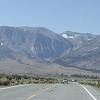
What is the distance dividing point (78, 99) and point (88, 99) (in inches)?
38.2

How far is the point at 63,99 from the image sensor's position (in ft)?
97.2

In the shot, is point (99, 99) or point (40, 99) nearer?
point (40, 99)

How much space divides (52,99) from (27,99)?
1881 millimetres

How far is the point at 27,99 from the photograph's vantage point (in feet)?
92.2

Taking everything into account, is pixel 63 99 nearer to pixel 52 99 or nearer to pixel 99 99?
pixel 52 99

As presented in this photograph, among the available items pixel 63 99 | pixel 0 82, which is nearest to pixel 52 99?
pixel 63 99

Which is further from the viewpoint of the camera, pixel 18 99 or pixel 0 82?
pixel 0 82

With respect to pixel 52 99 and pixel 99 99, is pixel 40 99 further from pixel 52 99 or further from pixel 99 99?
pixel 99 99

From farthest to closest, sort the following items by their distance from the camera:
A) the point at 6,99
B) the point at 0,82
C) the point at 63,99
Answer: the point at 0,82
the point at 63,99
the point at 6,99

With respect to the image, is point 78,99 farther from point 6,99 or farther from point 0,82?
point 0,82

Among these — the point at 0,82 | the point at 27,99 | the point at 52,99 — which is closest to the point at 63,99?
the point at 52,99

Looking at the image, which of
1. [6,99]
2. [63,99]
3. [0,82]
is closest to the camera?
[6,99]

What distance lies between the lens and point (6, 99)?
27.9 m

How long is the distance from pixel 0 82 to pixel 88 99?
27.3 m
